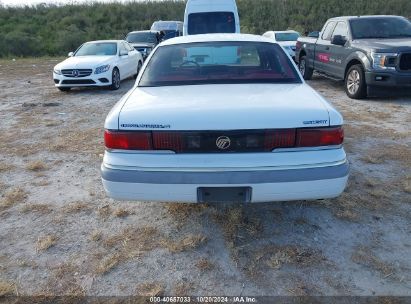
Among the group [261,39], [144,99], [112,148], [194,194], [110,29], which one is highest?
[261,39]

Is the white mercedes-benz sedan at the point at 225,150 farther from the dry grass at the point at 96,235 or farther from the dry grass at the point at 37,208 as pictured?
the dry grass at the point at 37,208

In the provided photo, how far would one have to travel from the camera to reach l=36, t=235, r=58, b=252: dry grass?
3.14 metres

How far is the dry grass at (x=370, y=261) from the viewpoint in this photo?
2.77 m

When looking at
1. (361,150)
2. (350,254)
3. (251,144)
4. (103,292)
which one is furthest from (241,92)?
(361,150)

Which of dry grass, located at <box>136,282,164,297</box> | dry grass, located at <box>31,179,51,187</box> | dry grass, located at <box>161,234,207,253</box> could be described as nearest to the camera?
dry grass, located at <box>136,282,164,297</box>

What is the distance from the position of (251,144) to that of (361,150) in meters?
3.12

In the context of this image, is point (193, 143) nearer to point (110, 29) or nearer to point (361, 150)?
point (361, 150)

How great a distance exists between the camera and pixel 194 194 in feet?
9.03

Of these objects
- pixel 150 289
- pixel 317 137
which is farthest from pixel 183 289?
pixel 317 137

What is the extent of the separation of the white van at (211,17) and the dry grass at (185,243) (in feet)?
34.2

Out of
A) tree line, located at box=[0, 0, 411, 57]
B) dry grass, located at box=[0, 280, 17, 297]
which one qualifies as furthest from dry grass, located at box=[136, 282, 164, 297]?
tree line, located at box=[0, 0, 411, 57]

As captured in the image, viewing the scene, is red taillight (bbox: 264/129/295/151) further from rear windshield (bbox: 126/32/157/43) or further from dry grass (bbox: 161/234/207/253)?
rear windshield (bbox: 126/32/157/43)

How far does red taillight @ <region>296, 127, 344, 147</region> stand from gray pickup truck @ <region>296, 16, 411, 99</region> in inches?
229

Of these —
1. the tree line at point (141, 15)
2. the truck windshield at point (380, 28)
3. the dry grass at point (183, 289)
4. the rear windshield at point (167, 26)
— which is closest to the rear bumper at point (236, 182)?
the dry grass at point (183, 289)
